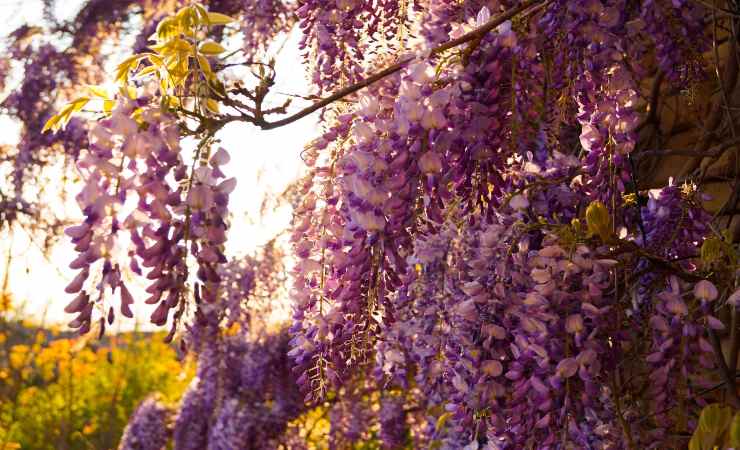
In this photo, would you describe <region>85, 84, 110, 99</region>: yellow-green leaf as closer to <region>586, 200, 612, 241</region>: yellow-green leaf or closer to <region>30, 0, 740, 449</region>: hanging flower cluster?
<region>30, 0, 740, 449</region>: hanging flower cluster

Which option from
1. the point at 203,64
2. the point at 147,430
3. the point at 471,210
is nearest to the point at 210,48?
the point at 203,64

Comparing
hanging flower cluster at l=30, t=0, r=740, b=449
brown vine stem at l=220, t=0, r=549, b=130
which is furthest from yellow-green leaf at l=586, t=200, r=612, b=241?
brown vine stem at l=220, t=0, r=549, b=130

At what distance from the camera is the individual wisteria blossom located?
516 centimetres

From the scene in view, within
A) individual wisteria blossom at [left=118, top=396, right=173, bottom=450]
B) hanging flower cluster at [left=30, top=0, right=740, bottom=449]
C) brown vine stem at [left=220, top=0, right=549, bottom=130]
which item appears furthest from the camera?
individual wisteria blossom at [left=118, top=396, right=173, bottom=450]

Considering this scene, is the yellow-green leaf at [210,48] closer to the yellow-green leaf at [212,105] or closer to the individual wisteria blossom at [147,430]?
the yellow-green leaf at [212,105]

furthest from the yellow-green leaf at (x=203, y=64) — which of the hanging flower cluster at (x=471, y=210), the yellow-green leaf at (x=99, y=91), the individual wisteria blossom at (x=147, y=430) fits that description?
the individual wisteria blossom at (x=147, y=430)

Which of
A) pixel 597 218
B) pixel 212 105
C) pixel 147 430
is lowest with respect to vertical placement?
pixel 147 430

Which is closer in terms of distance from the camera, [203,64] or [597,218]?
[203,64]

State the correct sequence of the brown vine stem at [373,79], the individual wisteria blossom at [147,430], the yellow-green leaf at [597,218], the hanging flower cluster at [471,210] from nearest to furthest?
the hanging flower cluster at [471,210]
the brown vine stem at [373,79]
the yellow-green leaf at [597,218]
the individual wisteria blossom at [147,430]

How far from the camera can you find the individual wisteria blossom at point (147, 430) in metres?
5.16

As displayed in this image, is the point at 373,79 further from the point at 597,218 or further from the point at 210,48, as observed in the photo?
the point at 597,218

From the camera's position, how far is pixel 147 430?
5184 mm

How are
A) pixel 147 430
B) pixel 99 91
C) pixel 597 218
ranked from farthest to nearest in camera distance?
1. pixel 147 430
2. pixel 597 218
3. pixel 99 91

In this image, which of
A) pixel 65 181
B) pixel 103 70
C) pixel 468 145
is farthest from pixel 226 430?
pixel 468 145
